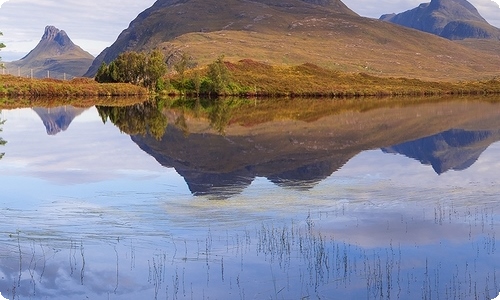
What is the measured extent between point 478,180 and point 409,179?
2138 mm

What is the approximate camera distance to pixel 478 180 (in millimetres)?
21312

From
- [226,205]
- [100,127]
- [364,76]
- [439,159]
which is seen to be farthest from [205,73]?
[226,205]

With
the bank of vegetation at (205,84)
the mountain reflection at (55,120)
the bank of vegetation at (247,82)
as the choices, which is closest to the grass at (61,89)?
the bank of vegetation at (205,84)

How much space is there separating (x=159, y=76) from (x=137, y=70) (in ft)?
12.0

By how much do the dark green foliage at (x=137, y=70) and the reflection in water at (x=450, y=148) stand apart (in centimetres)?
7096

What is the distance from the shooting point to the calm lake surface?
10531 millimetres

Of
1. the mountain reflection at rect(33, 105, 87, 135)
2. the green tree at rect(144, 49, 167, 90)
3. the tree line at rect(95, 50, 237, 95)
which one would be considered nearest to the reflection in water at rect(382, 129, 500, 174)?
the mountain reflection at rect(33, 105, 87, 135)

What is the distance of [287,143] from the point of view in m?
31.8

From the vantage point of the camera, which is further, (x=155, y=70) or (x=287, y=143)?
(x=155, y=70)

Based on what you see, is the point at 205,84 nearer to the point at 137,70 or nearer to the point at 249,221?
the point at 137,70

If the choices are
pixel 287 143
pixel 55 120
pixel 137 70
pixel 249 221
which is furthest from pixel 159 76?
pixel 249 221

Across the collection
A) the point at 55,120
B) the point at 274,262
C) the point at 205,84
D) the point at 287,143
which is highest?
the point at 205,84

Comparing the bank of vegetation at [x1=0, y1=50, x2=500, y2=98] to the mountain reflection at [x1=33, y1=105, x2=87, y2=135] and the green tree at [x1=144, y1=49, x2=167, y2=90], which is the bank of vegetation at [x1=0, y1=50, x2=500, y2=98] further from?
the mountain reflection at [x1=33, y1=105, x2=87, y2=135]

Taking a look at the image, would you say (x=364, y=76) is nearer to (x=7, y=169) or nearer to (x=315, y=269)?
(x=7, y=169)
